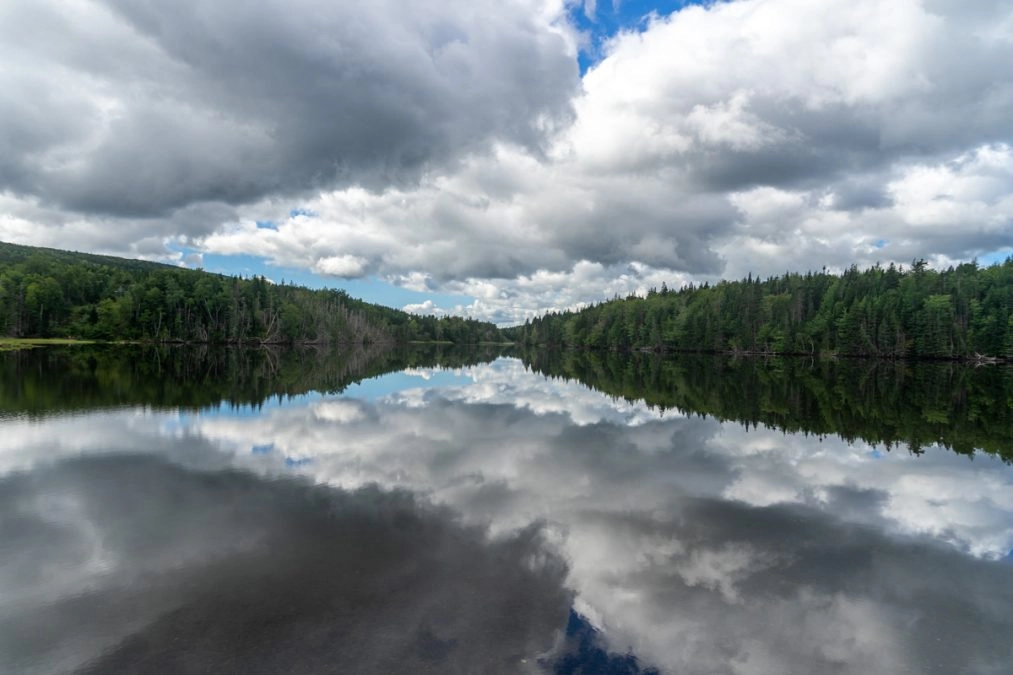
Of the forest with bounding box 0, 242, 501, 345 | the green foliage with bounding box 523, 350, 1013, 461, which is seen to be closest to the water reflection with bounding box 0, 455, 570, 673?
the green foliage with bounding box 523, 350, 1013, 461

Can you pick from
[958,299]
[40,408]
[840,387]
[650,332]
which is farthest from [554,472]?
[650,332]

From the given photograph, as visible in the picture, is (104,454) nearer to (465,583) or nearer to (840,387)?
(465,583)

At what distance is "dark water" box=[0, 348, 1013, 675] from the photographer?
7.33 m

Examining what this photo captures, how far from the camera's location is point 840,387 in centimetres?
4647

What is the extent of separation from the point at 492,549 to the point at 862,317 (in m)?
128

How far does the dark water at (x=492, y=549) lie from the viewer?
7332mm

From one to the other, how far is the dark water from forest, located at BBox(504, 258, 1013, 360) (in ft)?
333

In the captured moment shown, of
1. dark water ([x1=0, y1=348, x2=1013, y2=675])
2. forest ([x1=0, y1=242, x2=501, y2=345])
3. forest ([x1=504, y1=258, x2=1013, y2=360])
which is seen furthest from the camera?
forest ([x1=0, y1=242, x2=501, y2=345])

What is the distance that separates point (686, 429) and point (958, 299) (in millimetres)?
116243

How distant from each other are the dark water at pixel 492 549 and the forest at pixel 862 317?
10148 cm

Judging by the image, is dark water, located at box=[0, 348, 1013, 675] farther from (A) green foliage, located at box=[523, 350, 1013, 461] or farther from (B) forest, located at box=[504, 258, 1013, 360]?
(B) forest, located at box=[504, 258, 1013, 360]

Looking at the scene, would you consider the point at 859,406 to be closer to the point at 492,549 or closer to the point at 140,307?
the point at 492,549

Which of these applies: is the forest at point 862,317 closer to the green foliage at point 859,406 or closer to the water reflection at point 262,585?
the green foliage at point 859,406

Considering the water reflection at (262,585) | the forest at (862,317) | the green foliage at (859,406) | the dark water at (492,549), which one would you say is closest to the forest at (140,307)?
the forest at (862,317)
